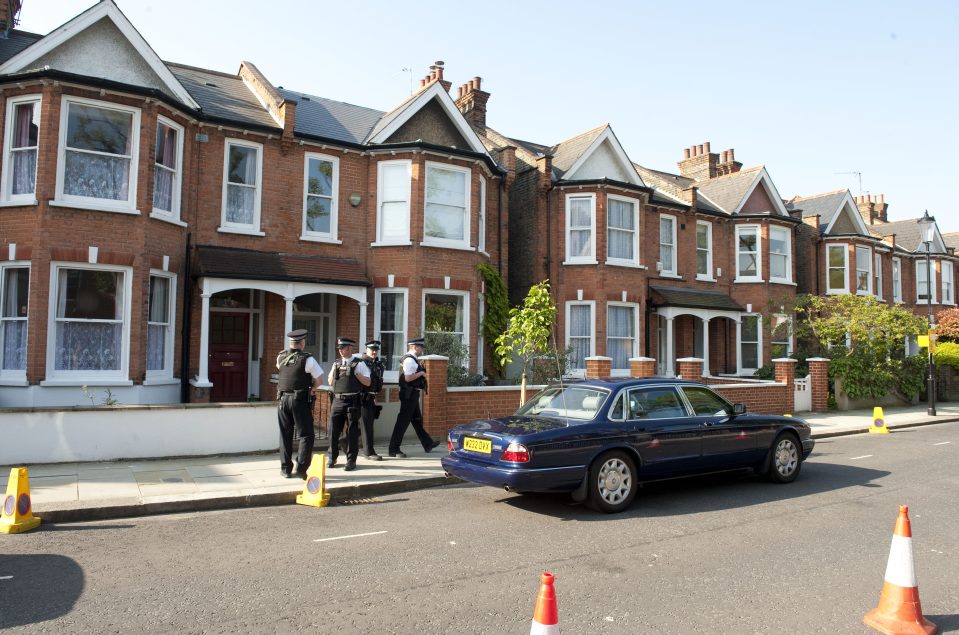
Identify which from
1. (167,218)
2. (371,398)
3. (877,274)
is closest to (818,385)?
(877,274)

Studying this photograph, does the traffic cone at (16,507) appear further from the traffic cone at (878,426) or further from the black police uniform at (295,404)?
the traffic cone at (878,426)

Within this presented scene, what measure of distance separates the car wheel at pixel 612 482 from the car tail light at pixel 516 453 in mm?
819

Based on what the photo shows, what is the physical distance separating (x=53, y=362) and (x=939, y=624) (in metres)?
13.0

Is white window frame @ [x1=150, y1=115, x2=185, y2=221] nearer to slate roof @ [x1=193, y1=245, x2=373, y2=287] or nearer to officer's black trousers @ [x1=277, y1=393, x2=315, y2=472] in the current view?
slate roof @ [x1=193, y1=245, x2=373, y2=287]

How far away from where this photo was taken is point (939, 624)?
13.9ft

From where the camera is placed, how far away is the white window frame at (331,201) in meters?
15.2

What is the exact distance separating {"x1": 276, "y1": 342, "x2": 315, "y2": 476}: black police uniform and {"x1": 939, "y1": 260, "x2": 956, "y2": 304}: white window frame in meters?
34.4

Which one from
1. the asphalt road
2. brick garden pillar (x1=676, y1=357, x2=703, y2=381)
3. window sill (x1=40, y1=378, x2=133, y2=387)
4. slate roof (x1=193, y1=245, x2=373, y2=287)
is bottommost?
the asphalt road

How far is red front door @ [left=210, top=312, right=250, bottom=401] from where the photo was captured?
14891 millimetres

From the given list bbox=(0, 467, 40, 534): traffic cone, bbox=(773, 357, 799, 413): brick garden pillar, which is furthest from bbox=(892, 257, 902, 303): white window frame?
bbox=(0, 467, 40, 534): traffic cone

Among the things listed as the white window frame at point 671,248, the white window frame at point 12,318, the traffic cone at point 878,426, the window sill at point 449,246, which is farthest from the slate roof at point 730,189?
the white window frame at point 12,318

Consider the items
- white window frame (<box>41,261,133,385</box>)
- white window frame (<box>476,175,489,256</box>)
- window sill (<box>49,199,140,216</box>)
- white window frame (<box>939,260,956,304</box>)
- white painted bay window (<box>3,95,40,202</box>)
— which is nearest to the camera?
white window frame (<box>41,261,133,385</box>)

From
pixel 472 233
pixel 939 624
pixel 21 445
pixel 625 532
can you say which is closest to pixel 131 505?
pixel 21 445

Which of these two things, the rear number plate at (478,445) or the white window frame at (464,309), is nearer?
the rear number plate at (478,445)
